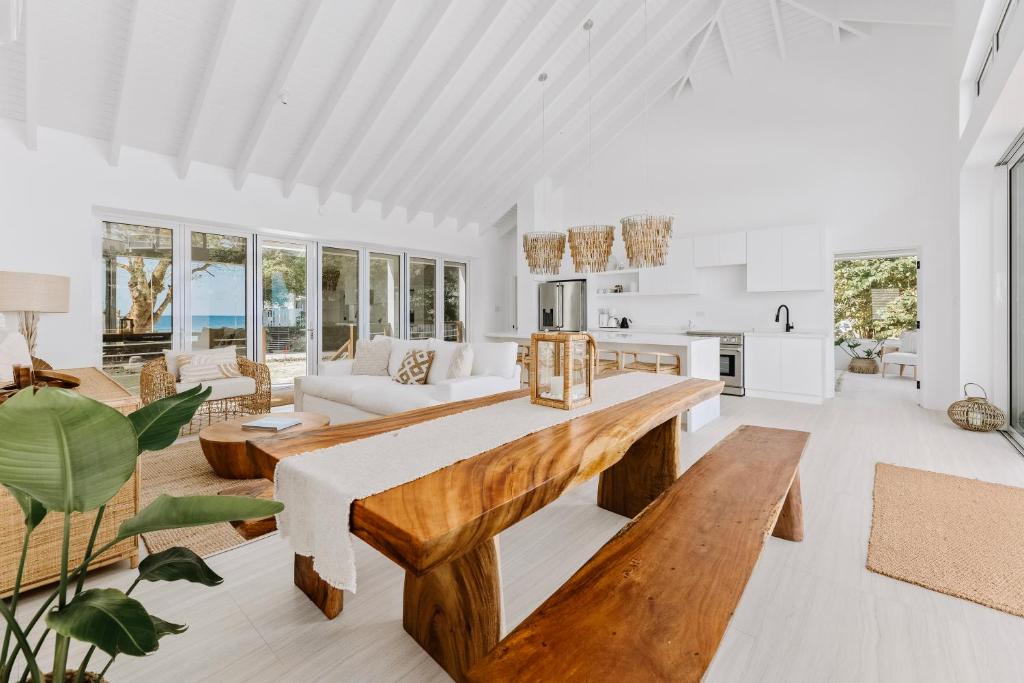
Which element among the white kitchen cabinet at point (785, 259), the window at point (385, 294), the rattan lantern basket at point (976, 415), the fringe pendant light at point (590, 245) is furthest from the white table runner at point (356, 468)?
the window at point (385, 294)

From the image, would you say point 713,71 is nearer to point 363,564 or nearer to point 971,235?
point 971,235

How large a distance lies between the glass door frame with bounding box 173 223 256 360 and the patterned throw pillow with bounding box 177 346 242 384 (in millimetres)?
1067

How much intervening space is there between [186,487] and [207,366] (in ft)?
6.59

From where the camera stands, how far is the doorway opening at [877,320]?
7594mm

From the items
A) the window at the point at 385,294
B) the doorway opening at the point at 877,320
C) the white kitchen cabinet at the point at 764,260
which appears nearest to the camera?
the white kitchen cabinet at the point at 764,260

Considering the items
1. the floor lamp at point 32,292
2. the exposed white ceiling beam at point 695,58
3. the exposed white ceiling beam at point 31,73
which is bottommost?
the floor lamp at point 32,292

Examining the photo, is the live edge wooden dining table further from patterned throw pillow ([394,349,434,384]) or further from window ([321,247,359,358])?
window ([321,247,359,358])

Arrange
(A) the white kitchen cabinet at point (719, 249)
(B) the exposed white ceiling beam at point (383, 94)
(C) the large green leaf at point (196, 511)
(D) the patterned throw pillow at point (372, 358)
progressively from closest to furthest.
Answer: (C) the large green leaf at point (196, 511) < (B) the exposed white ceiling beam at point (383, 94) < (D) the patterned throw pillow at point (372, 358) < (A) the white kitchen cabinet at point (719, 249)

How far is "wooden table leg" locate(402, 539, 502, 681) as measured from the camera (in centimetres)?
138

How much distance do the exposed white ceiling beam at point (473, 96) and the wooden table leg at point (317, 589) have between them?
16.0 feet

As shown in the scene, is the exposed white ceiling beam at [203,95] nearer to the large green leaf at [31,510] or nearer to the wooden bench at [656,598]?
the large green leaf at [31,510]

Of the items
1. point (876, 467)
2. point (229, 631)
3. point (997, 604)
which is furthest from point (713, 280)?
point (229, 631)

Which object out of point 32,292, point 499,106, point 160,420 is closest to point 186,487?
point 32,292

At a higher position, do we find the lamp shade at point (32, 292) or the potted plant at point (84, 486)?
the lamp shade at point (32, 292)
